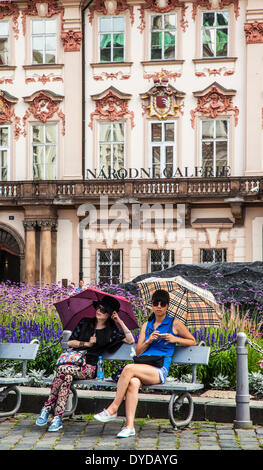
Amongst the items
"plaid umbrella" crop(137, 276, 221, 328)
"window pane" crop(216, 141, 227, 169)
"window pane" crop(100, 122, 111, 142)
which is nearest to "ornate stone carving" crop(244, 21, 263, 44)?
"window pane" crop(216, 141, 227, 169)

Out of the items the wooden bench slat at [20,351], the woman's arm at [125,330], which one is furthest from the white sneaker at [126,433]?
the wooden bench slat at [20,351]

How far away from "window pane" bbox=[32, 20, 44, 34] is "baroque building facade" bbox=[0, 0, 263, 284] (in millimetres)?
48

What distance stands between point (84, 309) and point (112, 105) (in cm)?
1962

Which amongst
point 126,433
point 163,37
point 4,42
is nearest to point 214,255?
point 163,37

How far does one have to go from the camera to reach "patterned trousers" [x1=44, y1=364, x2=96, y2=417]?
8.53 metres

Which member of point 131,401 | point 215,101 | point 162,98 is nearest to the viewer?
point 131,401

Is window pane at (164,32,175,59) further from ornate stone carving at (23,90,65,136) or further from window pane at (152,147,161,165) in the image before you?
ornate stone carving at (23,90,65,136)

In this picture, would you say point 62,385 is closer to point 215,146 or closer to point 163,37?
point 215,146

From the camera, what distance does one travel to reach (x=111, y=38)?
28.5 metres

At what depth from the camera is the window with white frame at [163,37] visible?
28250 mm

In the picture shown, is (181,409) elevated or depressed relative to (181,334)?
depressed
